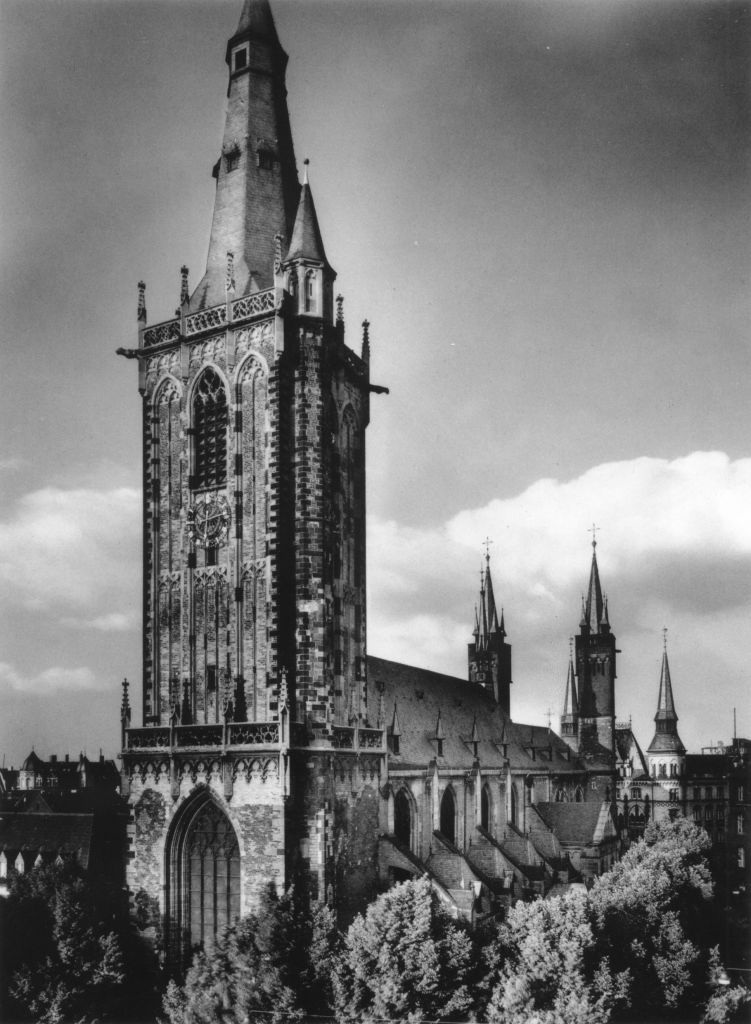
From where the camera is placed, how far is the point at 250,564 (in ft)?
139

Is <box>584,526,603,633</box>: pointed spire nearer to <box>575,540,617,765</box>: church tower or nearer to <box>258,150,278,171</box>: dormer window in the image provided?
<box>575,540,617,765</box>: church tower

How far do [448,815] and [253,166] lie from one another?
3587 centimetres

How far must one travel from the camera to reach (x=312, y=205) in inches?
1774

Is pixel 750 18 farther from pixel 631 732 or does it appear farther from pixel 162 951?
pixel 631 732

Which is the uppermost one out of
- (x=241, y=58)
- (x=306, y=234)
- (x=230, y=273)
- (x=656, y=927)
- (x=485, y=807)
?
(x=241, y=58)

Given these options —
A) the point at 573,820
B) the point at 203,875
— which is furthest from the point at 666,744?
the point at 203,875

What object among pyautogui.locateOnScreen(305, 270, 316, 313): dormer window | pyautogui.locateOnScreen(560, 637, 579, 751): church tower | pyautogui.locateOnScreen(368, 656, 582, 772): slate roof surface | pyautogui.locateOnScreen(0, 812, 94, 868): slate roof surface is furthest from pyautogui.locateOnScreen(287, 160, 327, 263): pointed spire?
pyautogui.locateOnScreen(560, 637, 579, 751): church tower

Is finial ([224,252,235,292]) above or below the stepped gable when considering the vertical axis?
above

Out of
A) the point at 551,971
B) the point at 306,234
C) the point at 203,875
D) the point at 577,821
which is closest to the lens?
the point at 551,971

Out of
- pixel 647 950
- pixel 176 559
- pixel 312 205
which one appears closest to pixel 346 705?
pixel 176 559

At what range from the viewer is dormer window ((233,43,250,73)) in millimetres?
47519

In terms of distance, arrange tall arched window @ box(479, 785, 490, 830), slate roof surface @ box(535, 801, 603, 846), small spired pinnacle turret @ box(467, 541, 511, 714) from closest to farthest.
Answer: tall arched window @ box(479, 785, 490, 830) < slate roof surface @ box(535, 801, 603, 846) < small spired pinnacle turret @ box(467, 541, 511, 714)

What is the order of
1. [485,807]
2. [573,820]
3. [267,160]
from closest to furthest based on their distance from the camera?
[267,160]
[485,807]
[573,820]

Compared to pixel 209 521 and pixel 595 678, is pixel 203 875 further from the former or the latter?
pixel 595 678
